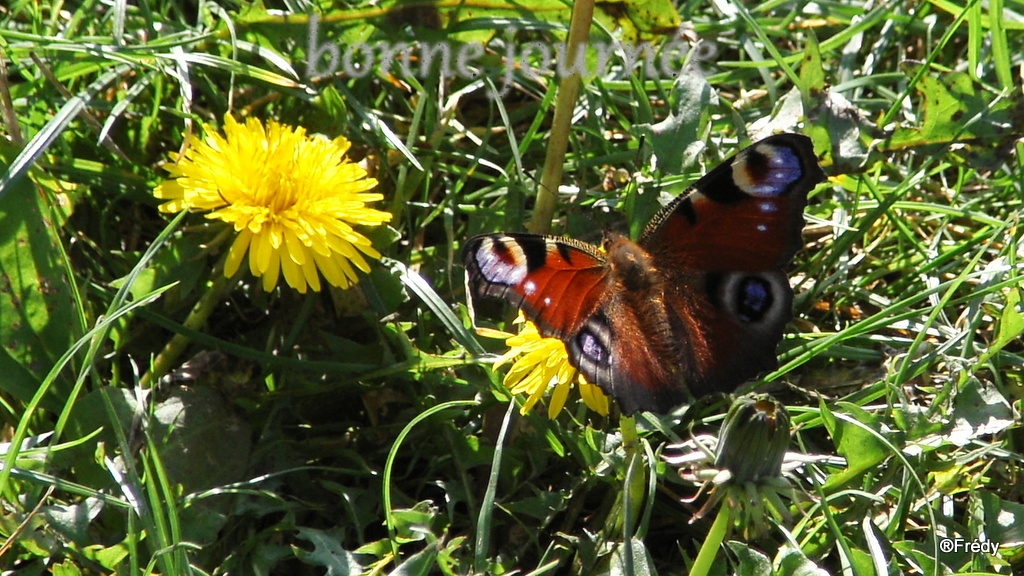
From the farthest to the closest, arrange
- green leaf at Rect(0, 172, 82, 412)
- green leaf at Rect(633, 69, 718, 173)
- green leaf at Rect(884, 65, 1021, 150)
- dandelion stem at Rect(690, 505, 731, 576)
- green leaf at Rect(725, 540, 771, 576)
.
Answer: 1. green leaf at Rect(884, 65, 1021, 150)
2. green leaf at Rect(633, 69, 718, 173)
3. green leaf at Rect(0, 172, 82, 412)
4. green leaf at Rect(725, 540, 771, 576)
5. dandelion stem at Rect(690, 505, 731, 576)

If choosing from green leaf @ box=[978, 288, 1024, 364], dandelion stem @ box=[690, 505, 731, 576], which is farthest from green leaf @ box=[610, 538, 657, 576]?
green leaf @ box=[978, 288, 1024, 364]

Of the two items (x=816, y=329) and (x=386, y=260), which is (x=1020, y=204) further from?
(x=386, y=260)

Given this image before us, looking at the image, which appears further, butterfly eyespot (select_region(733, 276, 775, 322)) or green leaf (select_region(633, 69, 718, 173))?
green leaf (select_region(633, 69, 718, 173))

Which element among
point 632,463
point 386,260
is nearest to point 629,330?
point 632,463

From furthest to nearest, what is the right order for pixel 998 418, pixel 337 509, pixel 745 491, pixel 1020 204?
pixel 1020 204, pixel 337 509, pixel 998 418, pixel 745 491

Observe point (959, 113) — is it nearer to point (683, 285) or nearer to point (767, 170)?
point (767, 170)

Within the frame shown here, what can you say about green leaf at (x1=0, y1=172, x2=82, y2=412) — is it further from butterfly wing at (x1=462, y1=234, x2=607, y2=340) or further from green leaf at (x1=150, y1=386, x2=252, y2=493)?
butterfly wing at (x1=462, y1=234, x2=607, y2=340)

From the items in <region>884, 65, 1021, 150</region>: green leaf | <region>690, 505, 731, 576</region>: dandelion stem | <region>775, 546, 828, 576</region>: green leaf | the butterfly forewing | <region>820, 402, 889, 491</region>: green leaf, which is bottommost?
<region>775, 546, 828, 576</region>: green leaf
